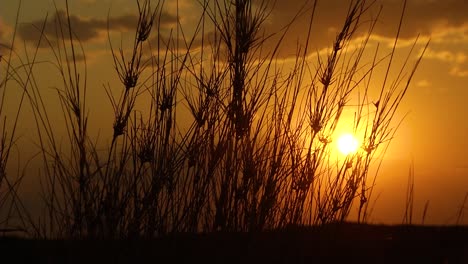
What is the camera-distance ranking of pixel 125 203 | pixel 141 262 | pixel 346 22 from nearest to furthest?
pixel 141 262, pixel 125 203, pixel 346 22

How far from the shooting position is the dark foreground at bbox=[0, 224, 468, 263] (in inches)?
94.2

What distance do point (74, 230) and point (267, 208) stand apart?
2.65 feet

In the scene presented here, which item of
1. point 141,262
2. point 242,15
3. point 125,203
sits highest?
point 242,15

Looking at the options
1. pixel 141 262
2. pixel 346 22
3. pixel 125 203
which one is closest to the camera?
pixel 141 262

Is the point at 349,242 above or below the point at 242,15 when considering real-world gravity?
below

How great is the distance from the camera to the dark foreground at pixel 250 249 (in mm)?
2393

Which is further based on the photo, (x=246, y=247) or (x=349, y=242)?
(x=349, y=242)

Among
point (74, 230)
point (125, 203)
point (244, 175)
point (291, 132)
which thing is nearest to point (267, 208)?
point (244, 175)

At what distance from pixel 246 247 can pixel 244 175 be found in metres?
0.37

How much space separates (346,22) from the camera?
9.04 feet

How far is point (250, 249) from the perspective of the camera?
8.24ft

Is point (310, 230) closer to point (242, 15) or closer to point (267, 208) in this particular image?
point (267, 208)

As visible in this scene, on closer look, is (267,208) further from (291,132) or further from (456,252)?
(456,252)

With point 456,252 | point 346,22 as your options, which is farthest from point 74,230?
point 456,252
